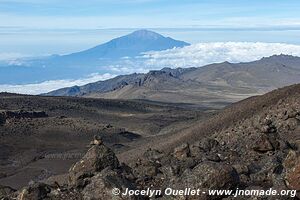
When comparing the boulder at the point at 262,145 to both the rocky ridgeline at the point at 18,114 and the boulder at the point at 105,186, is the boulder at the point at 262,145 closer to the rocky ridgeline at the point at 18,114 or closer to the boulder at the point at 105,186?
the boulder at the point at 105,186

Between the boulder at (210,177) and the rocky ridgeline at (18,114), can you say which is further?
the rocky ridgeline at (18,114)

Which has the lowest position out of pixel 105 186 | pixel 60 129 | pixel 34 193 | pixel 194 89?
pixel 194 89

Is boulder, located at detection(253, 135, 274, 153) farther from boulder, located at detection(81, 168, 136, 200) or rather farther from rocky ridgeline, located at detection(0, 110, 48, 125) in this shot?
rocky ridgeline, located at detection(0, 110, 48, 125)

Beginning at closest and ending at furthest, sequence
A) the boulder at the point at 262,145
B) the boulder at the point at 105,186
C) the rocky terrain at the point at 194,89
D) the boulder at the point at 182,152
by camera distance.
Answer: the boulder at the point at 105,186
the boulder at the point at 262,145
the boulder at the point at 182,152
the rocky terrain at the point at 194,89

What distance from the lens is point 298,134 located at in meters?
19.2

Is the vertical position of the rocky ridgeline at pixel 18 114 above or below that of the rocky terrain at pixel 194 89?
above

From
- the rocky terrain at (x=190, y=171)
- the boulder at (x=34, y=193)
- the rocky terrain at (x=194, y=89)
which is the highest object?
the rocky terrain at (x=190, y=171)

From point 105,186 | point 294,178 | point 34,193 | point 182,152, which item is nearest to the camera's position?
point 294,178

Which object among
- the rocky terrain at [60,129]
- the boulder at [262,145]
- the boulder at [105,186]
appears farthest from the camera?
the rocky terrain at [60,129]

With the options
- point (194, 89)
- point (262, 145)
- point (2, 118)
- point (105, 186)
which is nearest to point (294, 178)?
point (105, 186)

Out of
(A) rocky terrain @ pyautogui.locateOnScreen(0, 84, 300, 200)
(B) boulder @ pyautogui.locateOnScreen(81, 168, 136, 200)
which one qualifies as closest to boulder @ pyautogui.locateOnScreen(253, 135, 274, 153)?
(A) rocky terrain @ pyautogui.locateOnScreen(0, 84, 300, 200)

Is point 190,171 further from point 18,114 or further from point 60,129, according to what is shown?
point 18,114

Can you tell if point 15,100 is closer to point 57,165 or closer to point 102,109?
point 102,109

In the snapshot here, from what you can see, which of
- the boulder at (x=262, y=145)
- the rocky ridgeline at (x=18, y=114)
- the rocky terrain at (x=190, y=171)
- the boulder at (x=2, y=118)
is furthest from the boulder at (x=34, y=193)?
the rocky ridgeline at (x=18, y=114)
